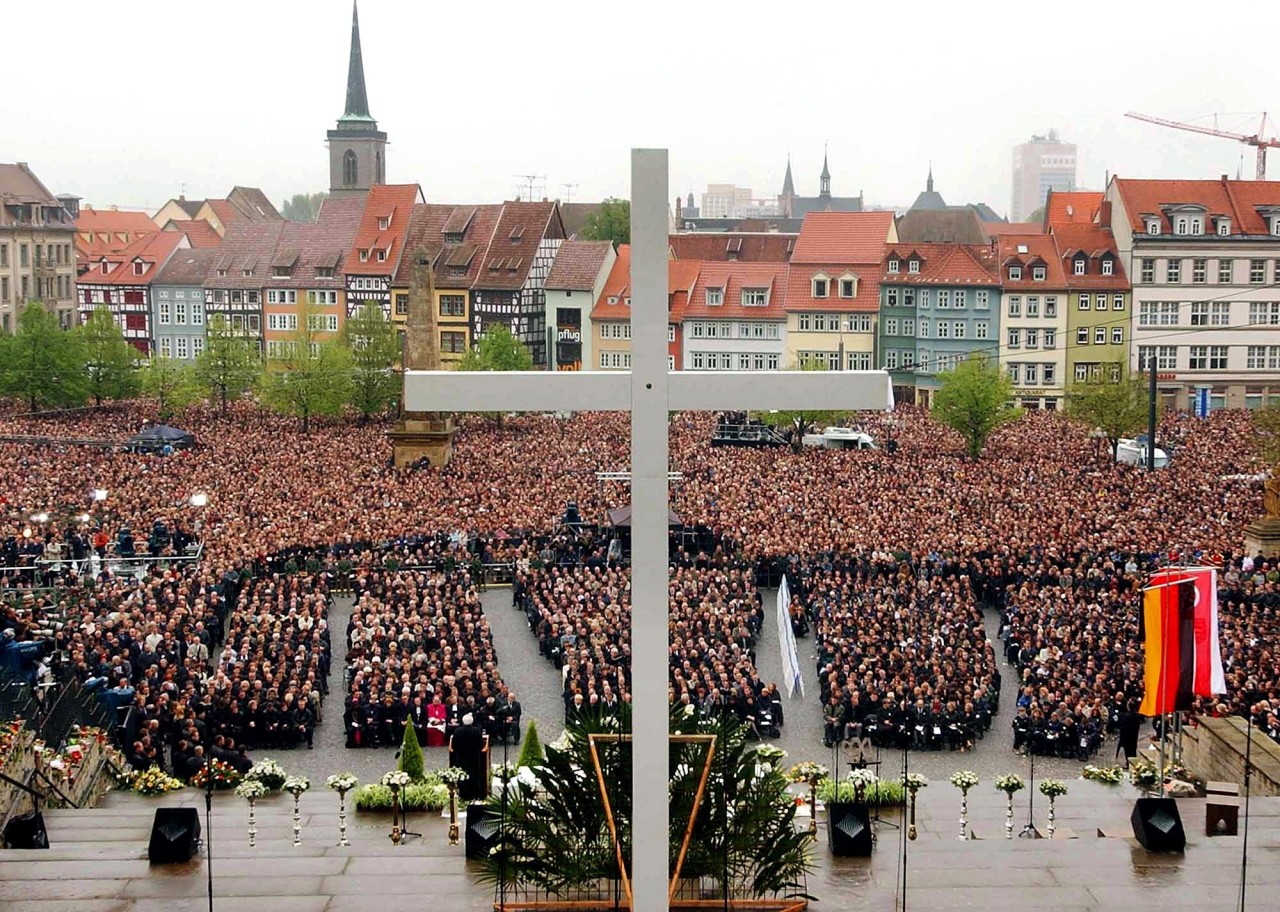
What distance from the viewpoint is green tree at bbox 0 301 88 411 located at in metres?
59.8

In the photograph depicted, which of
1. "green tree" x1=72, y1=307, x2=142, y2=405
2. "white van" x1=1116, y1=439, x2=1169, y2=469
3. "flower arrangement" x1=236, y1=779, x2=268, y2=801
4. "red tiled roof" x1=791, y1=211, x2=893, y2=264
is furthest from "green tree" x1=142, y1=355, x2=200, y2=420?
"flower arrangement" x1=236, y1=779, x2=268, y2=801

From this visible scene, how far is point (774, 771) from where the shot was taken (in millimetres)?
11109

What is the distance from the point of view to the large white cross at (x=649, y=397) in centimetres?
806

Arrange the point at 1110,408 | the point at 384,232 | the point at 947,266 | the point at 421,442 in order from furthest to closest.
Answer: the point at 384,232, the point at 947,266, the point at 1110,408, the point at 421,442

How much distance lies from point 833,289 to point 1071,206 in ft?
61.1

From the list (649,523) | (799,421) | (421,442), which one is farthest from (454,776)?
(799,421)

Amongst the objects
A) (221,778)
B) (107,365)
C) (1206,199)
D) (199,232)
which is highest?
(199,232)

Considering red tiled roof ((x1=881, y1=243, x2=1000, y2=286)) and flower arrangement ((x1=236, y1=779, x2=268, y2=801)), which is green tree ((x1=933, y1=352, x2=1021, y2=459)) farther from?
flower arrangement ((x1=236, y1=779, x2=268, y2=801))

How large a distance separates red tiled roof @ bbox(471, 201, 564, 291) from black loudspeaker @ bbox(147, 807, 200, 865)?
193 feet

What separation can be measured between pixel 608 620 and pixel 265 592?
5.57 meters

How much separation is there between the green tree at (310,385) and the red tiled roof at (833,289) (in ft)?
60.5

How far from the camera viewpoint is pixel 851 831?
39.1 feet

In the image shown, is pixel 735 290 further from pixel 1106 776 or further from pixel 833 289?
pixel 1106 776

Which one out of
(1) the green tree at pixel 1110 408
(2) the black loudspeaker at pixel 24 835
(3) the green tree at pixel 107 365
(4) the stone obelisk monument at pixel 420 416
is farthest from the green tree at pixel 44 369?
(2) the black loudspeaker at pixel 24 835
